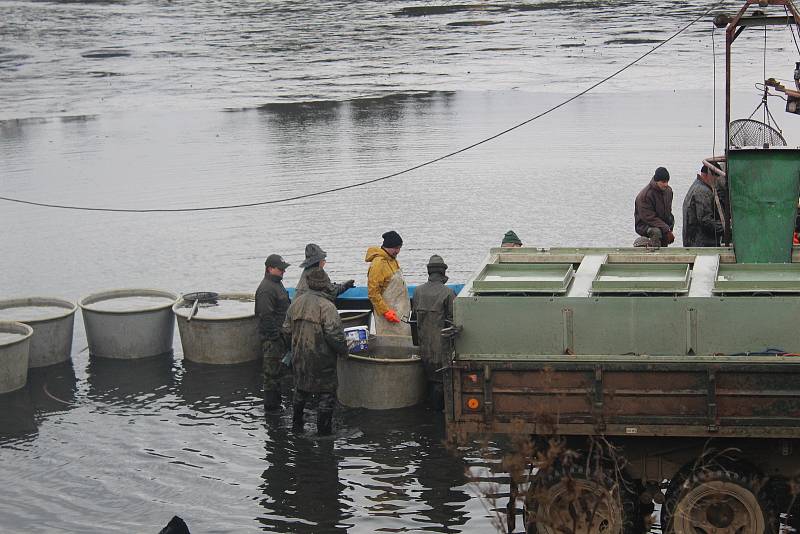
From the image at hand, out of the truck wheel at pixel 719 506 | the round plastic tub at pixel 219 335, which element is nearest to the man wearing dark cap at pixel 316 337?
the round plastic tub at pixel 219 335

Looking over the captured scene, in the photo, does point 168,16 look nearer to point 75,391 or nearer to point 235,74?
point 235,74

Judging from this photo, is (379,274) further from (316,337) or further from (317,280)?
(316,337)

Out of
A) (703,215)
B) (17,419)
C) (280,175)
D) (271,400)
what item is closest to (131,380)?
(17,419)

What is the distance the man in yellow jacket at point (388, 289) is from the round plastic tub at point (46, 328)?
3.55 m

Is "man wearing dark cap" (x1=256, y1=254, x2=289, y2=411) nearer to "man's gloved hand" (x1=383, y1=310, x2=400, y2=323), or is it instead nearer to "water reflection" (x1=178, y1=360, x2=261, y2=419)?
"water reflection" (x1=178, y1=360, x2=261, y2=419)

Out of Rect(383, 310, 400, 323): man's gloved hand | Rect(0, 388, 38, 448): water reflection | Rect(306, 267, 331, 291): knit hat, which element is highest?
Rect(306, 267, 331, 291): knit hat

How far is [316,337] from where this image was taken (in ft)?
35.2

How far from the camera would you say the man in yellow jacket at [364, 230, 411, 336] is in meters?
12.0

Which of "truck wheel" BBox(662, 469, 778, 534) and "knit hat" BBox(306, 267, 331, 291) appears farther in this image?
"knit hat" BBox(306, 267, 331, 291)

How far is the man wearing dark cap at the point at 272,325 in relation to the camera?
1177 centimetres

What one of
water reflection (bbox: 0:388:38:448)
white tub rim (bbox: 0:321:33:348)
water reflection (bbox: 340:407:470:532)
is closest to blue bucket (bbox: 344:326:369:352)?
water reflection (bbox: 340:407:470:532)

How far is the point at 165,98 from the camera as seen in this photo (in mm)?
35094

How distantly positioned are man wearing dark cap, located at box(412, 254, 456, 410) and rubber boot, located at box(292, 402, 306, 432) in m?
1.25

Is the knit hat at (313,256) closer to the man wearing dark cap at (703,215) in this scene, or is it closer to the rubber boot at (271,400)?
the rubber boot at (271,400)
